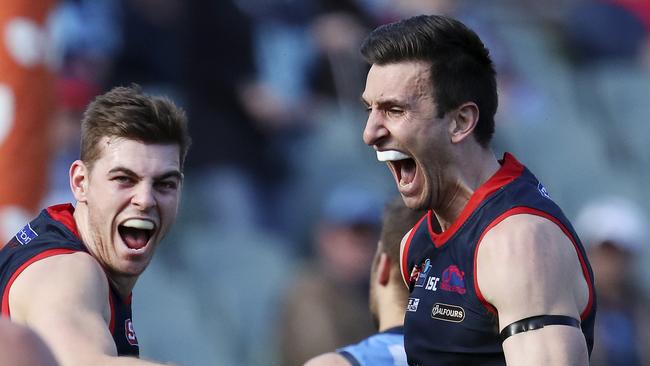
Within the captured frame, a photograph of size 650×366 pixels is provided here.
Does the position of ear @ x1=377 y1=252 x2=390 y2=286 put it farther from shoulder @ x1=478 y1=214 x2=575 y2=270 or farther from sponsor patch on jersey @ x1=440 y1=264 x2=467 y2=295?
shoulder @ x1=478 y1=214 x2=575 y2=270

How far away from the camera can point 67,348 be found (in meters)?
3.82

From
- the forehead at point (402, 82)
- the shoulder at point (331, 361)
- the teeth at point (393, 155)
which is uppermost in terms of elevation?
the forehead at point (402, 82)

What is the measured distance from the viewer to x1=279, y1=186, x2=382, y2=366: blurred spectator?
803 cm

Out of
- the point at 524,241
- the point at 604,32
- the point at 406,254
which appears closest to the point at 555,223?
the point at 524,241

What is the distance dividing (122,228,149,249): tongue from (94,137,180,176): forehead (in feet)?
0.80

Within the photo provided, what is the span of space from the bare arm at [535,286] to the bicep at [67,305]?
4.14 feet

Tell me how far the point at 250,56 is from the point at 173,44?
0.62m

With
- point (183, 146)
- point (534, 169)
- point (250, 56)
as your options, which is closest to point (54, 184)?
point (250, 56)

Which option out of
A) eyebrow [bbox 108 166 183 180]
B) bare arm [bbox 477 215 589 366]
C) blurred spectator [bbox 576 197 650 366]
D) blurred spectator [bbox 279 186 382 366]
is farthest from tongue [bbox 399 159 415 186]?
blurred spectator [bbox 576 197 650 366]

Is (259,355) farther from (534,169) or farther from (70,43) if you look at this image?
(534,169)

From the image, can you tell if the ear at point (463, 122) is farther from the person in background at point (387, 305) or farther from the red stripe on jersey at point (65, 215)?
the red stripe on jersey at point (65, 215)

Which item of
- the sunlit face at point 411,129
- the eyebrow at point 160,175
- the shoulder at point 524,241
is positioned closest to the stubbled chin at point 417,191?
the sunlit face at point 411,129

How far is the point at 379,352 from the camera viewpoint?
4531 mm

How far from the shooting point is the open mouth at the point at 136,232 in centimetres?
439
